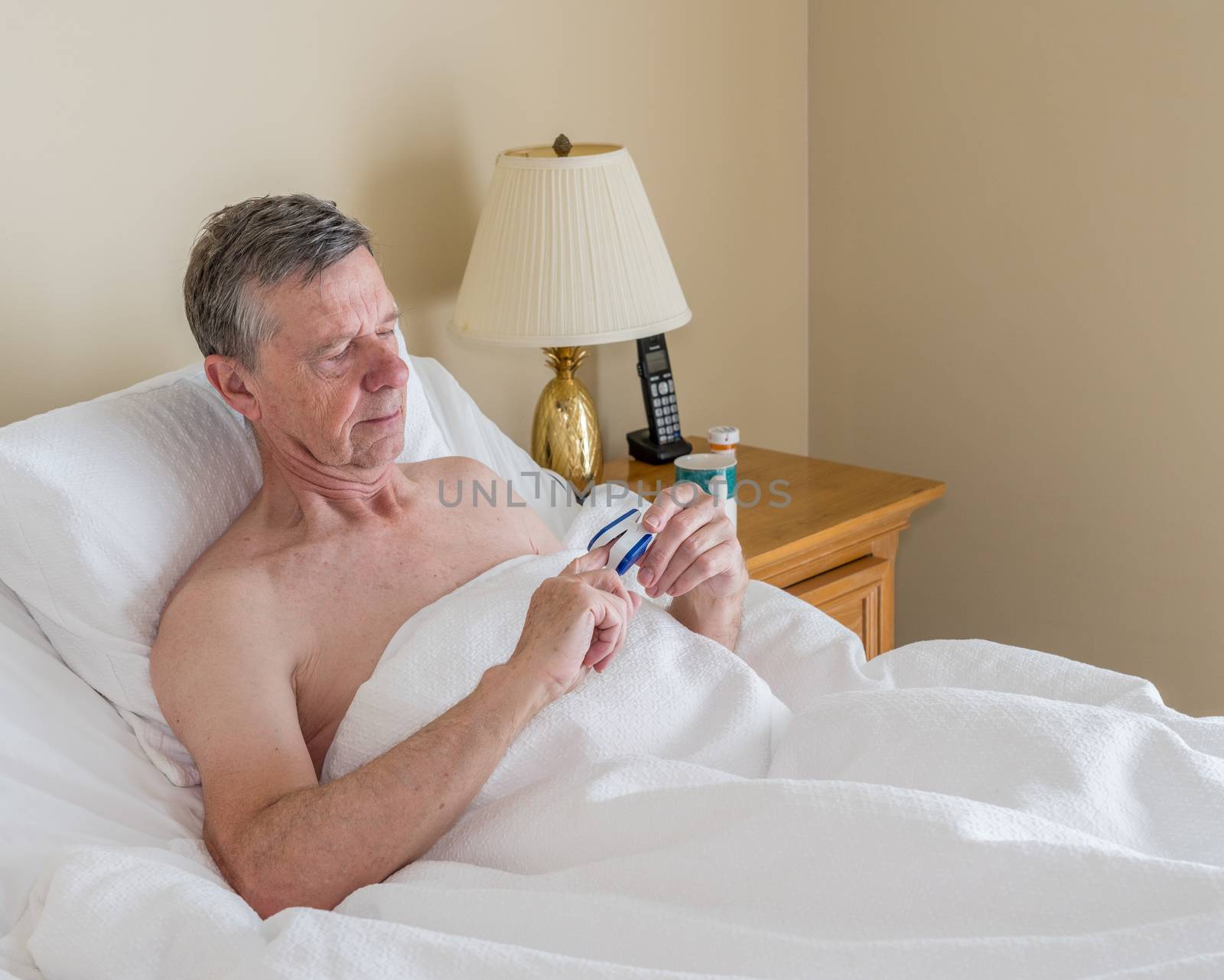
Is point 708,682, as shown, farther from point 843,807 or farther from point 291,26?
point 291,26

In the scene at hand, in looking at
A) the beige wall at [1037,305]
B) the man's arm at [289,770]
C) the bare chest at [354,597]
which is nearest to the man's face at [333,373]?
the bare chest at [354,597]

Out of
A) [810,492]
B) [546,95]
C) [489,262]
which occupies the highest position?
[546,95]

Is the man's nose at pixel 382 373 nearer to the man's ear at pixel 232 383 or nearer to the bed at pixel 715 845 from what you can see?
the man's ear at pixel 232 383

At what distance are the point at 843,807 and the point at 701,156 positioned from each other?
1.56 m

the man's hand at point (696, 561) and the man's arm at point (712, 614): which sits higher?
the man's hand at point (696, 561)

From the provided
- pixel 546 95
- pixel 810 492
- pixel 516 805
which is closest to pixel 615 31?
pixel 546 95

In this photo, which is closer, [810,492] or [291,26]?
[291,26]

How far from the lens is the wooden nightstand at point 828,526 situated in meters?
1.80

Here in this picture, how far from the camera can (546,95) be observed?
6.63 ft

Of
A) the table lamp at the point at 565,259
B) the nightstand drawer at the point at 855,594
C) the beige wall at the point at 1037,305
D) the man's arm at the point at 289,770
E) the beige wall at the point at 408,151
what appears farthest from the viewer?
the beige wall at the point at 1037,305

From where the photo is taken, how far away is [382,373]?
1315 millimetres

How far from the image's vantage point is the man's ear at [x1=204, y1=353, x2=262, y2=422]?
4.33 ft

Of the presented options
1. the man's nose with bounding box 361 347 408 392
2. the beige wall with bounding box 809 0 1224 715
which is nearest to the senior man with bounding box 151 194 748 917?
the man's nose with bounding box 361 347 408 392

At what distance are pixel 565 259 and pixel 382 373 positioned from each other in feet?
1.66
